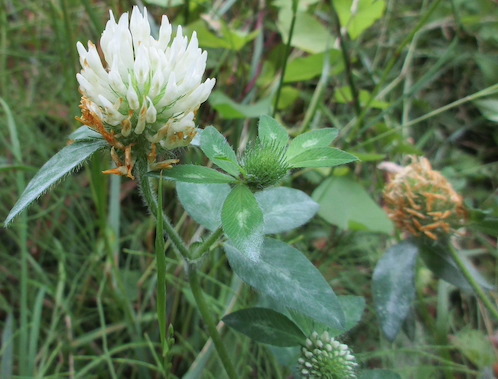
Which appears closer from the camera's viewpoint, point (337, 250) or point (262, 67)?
point (337, 250)

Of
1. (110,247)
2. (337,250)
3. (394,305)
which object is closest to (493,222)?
(394,305)

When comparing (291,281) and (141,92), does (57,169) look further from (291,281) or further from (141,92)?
(291,281)

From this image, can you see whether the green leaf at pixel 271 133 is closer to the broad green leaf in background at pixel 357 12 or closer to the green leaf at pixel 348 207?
the green leaf at pixel 348 207

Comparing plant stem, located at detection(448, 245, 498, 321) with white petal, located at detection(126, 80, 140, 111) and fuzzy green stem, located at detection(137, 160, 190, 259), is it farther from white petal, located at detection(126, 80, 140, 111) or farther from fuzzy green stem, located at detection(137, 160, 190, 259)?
white petal, located at detection(126, 80, 140, 111)

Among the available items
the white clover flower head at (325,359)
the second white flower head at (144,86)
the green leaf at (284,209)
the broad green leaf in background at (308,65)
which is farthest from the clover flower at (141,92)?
the broad green leaf in background at (308,65)

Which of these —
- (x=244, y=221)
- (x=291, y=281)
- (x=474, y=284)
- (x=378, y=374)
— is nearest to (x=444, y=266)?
(x=474, y=284)

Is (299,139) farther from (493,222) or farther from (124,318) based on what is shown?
(124,318)
